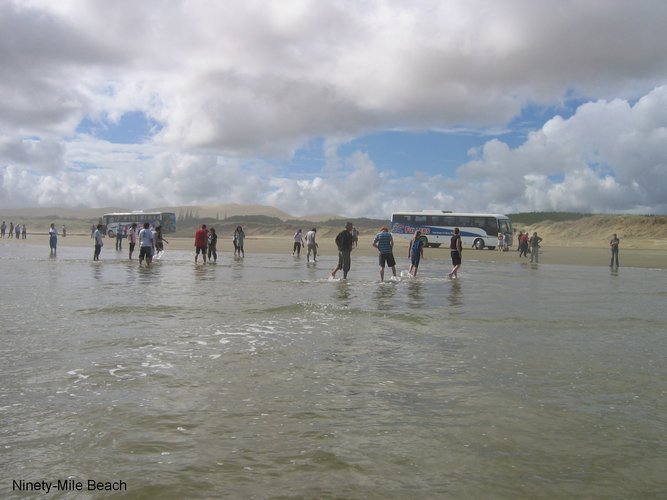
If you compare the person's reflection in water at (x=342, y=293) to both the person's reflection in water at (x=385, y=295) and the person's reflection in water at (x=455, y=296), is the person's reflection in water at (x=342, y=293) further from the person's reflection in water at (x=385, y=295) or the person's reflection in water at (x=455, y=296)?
the person's reflection in water at (x=455, y=296)

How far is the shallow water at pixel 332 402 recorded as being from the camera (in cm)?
335

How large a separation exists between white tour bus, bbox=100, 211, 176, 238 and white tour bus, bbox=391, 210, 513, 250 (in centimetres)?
3091

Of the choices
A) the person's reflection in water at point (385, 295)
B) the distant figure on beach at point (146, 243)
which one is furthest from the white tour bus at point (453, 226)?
the person's reflection in water at point (385, 295)

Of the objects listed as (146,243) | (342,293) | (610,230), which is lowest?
(342,293)

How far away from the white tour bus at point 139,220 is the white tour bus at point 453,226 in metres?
30.9

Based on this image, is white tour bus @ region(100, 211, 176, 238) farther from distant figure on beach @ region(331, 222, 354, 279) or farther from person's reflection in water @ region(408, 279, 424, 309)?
person's reflection in water @ region(408, 279, 424, 309)

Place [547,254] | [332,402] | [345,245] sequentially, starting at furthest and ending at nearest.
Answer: [547,254], [345,245], [332,402]

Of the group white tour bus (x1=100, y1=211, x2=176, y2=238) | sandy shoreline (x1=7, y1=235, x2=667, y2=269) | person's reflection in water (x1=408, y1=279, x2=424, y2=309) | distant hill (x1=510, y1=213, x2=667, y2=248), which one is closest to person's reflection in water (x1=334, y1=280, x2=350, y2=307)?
person's reflection in water (x1=408, y1=279, x2=424, y2=309)

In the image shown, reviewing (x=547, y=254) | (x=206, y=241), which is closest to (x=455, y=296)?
(x=206, y=241)

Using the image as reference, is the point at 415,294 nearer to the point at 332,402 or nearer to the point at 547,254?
the point at 332,402

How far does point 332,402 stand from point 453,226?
45.7 meters

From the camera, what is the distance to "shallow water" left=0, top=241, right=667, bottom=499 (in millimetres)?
3346

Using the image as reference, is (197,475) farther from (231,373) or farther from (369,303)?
(369,303)

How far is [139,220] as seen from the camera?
67.4 m
